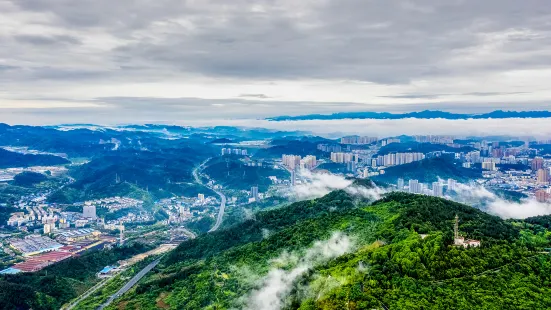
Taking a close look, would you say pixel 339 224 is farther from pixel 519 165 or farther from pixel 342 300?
pixel 519 165

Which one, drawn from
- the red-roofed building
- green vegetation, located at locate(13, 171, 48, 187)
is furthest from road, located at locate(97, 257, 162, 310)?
green vegetation, located at locate(13, 171, 48, 187)

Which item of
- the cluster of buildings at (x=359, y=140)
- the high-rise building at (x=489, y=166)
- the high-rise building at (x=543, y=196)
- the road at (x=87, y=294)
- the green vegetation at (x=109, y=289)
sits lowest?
the road at (x=87, y=294)

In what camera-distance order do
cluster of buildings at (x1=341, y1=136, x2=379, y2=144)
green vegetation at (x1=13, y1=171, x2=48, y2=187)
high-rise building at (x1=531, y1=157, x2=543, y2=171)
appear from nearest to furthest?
green vegetation at (x1=13, y1=171, x2=48, y2=187), high-rise building at (x1=531, y1=157, x2=543, y2=171), cluster of buildings at (x1=341, y1=136, x2=379, y2=144)

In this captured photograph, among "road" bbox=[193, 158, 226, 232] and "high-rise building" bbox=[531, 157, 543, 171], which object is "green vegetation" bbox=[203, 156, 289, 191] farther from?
"high-rise building" bbox=[531, 157, 543, 171]

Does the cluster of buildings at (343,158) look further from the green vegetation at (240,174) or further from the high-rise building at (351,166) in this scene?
the green vegetation at (240,174)

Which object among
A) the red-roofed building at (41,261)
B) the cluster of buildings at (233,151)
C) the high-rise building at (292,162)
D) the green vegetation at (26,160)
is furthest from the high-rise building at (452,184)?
the green vegetation at (26,160)

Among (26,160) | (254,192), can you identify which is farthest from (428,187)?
(26,160)
